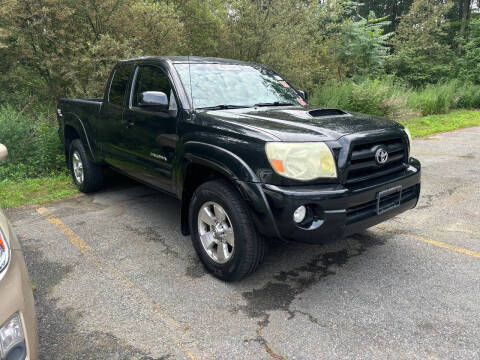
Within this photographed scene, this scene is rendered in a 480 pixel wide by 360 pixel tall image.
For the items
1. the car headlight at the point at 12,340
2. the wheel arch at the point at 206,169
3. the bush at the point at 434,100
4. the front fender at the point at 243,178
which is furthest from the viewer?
the bush at the point at 434,100

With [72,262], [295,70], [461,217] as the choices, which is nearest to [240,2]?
[295,70]

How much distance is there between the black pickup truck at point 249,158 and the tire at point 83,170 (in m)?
1.16

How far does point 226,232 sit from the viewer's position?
308 centimetres

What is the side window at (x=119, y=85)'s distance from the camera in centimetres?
448

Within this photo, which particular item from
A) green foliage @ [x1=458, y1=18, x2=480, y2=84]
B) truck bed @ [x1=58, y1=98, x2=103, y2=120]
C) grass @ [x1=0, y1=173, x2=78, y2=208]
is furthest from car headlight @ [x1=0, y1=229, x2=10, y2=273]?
green foliage @ [x1=458, y1=18, x2=480, y2=84]

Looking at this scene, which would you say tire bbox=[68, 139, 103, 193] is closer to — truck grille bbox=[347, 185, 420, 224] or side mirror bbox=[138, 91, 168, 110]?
side mirror bbox=[138, 91, 168, 110]

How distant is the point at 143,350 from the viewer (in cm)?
239

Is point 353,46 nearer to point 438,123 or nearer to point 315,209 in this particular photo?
point 438,123

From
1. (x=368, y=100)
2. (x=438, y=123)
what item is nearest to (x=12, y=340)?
(x=368, y=100)

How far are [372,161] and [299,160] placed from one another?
67cm

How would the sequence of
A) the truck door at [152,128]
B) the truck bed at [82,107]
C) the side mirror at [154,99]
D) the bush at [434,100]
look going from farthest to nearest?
the bush at [434,100]
the truck bed at [82,107]
the truck door at [152,128]
the side mirror at [154,99]

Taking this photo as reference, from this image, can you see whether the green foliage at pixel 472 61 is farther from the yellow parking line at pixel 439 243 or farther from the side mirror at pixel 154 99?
the side mirror at pixel 154 99

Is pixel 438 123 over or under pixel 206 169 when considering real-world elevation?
under

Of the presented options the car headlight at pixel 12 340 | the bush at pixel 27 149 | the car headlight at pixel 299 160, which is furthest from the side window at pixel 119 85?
the car headlight at pixel 12 340
